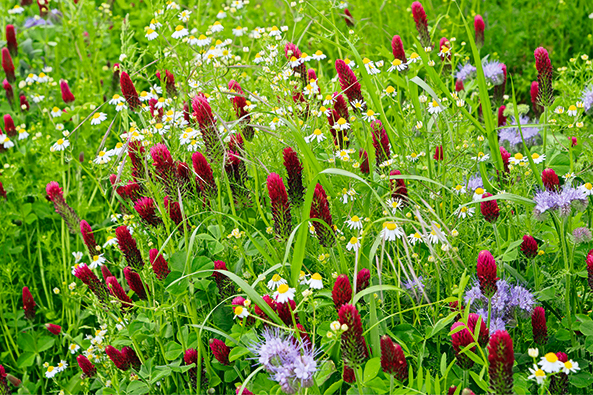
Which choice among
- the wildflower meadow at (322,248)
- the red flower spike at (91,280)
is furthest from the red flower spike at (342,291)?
the red flower spike at (91,280)

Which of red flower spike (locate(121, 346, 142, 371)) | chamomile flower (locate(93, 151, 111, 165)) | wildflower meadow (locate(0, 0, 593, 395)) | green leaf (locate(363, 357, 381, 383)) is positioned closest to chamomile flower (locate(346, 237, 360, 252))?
wildflower meadow (locate(0, 0, 593, 395))

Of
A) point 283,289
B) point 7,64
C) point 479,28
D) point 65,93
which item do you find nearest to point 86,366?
point 283,289

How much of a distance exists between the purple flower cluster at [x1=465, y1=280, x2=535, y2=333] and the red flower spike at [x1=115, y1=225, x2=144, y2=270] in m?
1.27

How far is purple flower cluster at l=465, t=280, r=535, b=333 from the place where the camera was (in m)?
2.02

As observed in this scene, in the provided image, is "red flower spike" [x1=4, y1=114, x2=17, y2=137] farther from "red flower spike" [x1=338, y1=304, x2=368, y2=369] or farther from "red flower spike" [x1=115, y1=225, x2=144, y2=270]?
"red flower spike" [x1=338, y1=304, x2=368, y2=369]

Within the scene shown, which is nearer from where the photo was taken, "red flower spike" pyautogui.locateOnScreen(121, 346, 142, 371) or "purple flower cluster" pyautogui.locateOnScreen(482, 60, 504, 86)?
"red flower spike" pyautogui.locateOnScreen(121, 346, 142, 371)

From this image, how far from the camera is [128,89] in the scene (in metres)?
2.68

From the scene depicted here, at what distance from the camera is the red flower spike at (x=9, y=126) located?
3748mm

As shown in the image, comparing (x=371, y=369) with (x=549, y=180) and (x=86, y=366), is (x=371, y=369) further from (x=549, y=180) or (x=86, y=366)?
(x=86, y=366)

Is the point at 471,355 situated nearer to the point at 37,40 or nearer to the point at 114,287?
the point at 114,287

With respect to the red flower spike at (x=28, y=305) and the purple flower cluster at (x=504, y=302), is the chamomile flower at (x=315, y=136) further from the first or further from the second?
the red flower spike at (x=28, y=305)

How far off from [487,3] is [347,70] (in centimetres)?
296

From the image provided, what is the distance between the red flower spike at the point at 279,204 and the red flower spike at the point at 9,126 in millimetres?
2430

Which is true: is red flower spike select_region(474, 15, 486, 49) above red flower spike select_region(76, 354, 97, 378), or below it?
above
